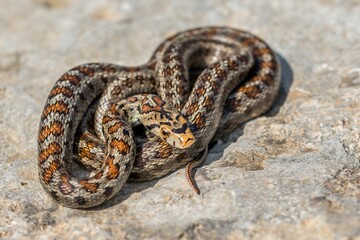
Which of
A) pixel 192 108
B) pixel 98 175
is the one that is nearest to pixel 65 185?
pixel 98 175

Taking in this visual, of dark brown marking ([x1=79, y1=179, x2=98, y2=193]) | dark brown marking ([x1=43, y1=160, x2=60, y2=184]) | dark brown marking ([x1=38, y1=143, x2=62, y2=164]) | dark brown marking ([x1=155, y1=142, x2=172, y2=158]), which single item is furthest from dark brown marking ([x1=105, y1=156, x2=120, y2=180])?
dark brown marking ([x1=38, y1=143, x2=62, y2=164])

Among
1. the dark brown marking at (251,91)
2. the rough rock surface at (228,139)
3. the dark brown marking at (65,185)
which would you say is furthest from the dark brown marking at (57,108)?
the dark brown marking at (251,91)

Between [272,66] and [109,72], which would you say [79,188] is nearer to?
[109,72]

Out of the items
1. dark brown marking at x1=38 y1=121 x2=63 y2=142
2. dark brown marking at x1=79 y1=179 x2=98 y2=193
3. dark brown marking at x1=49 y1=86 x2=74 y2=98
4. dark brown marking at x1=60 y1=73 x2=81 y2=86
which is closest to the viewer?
dark brown marking at x1=79 y1=179 x2=98 y2=193

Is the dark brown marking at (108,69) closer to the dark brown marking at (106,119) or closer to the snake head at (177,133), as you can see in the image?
the dark brown marking at (106,119)

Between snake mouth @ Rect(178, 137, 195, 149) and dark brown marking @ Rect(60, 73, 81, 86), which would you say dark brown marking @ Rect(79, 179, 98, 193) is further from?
dark brown marking @ Rect(60, 73, 81, 86)

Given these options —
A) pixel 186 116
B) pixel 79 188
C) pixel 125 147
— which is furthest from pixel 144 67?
pixel 79 188
